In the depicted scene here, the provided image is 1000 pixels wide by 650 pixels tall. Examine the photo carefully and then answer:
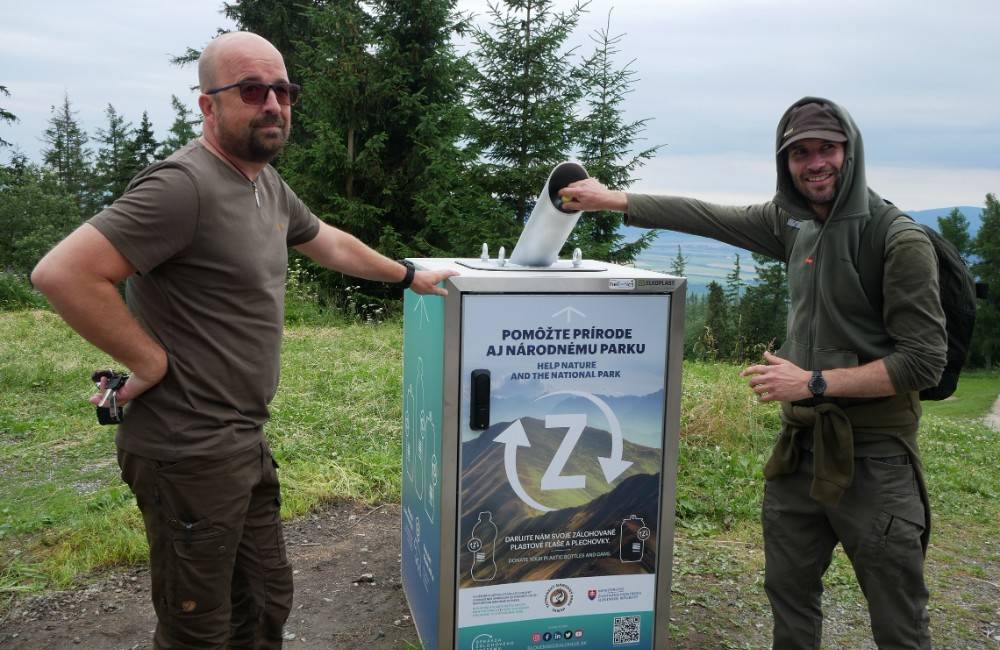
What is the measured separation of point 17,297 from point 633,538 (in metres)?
14.5

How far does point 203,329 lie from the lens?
2326 millimetres

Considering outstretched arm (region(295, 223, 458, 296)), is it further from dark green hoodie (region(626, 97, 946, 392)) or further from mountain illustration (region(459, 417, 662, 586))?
dark green hoodie (region(626, 97, 946, 392))

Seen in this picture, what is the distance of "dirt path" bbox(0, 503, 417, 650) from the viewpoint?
11.4 ft

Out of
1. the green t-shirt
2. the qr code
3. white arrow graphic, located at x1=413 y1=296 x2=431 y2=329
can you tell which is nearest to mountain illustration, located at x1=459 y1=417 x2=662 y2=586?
the qr code

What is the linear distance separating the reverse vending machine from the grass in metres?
0.91

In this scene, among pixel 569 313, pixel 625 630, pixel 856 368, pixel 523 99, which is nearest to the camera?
pixel 856 368

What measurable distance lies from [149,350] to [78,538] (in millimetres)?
2559

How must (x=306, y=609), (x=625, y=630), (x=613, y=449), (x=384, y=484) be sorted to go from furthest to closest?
1. (x=384, y=484)
2. (x=306, y=609)
3. (x=625, y=630)
4. (x=613, y=449)

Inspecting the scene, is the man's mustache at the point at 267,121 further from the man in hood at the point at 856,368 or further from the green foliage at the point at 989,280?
the green foliage at the point at 989,280

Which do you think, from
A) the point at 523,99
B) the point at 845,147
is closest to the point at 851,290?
the point at 845,147

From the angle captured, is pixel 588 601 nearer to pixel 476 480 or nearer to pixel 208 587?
pixel 476 480

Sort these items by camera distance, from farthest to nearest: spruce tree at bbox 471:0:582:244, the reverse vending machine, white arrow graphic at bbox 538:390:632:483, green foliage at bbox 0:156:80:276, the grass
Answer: green foliage at bbox 0:156:80:276
spruce tree at bbox 471:0:582:244
the grass
white arrow graphic at bbox 538:390:632:483
the reverse vending machine

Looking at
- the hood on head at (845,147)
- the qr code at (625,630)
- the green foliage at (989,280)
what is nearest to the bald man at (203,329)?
the qr code at (625,630)

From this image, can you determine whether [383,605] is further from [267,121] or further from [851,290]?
[851,290]
